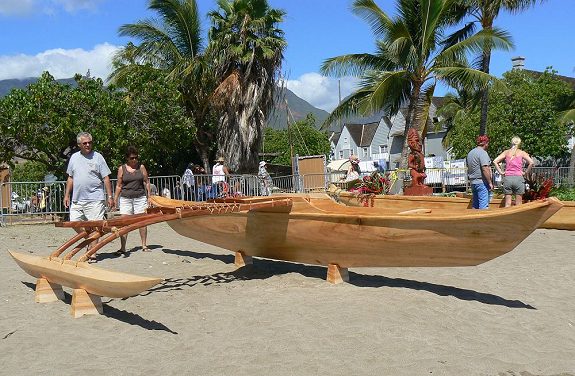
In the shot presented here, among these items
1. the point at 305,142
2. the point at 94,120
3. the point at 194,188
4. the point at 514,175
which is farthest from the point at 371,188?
the point at 305,142

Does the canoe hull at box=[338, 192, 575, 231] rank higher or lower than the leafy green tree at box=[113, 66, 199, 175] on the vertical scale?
lower

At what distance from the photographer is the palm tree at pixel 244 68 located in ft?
69.3

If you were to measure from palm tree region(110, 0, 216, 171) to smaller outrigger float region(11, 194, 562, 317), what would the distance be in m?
15.6

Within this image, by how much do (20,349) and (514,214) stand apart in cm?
399

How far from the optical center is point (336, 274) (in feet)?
20.3

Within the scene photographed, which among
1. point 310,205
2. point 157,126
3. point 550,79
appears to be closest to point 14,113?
point 157,126

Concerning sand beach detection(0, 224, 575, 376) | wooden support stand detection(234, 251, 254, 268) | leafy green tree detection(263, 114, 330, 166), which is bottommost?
sand beach detection(0, 224, 575, 376)

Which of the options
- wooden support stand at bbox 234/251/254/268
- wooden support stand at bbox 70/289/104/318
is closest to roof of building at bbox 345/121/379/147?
wooden support stand at bbox 234/251/254/268

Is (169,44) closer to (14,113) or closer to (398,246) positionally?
(14,113)

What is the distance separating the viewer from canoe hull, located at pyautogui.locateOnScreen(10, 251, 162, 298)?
4547mm

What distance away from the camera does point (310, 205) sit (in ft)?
20.8

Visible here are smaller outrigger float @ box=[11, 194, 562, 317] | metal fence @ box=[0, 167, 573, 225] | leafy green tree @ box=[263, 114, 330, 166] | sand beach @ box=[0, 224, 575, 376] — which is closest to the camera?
sand beach @ box=[0, 224, 575, 376]

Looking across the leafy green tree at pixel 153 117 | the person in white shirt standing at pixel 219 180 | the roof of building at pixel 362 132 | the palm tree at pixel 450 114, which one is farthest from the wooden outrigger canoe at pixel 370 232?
the roof of building at pixel 362 132

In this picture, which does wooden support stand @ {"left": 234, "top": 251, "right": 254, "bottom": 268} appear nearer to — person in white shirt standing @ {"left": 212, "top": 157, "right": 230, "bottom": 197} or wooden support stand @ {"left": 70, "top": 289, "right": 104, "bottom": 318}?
wooden support stand @ {"left": 70, "top": 289, "right": 104, "bottom": 318}
